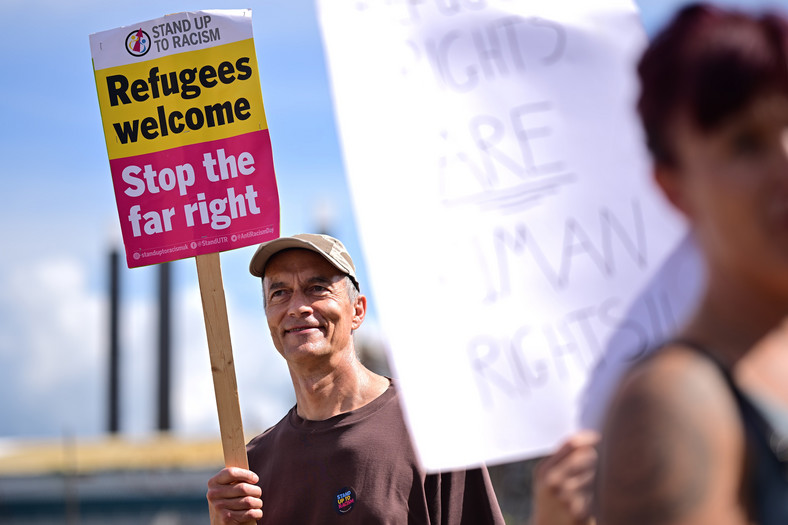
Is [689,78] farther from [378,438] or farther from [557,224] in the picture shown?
[378,438]

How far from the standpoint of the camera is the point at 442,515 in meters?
2.61

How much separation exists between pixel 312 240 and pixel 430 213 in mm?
1488

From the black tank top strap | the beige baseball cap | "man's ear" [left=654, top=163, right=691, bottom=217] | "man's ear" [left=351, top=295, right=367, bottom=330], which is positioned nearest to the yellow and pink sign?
the beige baseball cap

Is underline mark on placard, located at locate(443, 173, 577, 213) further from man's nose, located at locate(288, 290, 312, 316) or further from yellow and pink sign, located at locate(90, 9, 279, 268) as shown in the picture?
man's nose, located at locate(288, 290, 312, 316)

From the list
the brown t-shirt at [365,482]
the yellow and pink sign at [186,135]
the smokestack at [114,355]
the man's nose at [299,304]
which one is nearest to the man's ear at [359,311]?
the man's nose at [299,304]

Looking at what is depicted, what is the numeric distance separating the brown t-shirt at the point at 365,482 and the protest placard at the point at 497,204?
1.20 meters

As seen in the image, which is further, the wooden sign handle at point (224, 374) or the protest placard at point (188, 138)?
the protest placard at point (188, 138)

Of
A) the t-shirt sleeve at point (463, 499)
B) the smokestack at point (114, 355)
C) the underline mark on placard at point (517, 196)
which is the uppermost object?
the underline mark on placard at point (517, 196)

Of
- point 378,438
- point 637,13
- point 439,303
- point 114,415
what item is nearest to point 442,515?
point 378,438

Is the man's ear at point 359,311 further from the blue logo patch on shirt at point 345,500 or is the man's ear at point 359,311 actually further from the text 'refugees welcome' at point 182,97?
the text 'refugees welcome' at point 182,97

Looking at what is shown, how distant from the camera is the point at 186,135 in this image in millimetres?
2645

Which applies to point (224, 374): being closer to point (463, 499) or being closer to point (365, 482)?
point (365, 482)

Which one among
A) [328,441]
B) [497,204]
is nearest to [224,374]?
[328,441]

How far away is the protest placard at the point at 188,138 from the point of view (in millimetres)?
2617
